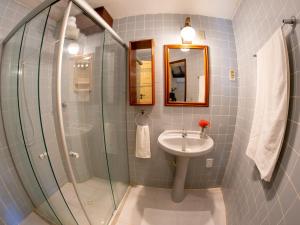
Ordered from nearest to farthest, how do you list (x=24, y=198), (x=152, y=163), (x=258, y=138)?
(x=258, y=138), (x=24, y=198), (x=152, y=163)

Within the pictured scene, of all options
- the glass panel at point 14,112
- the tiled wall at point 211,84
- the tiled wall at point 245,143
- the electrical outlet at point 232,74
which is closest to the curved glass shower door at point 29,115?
the glass panel at point 14,112

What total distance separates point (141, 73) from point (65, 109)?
34.4 inches

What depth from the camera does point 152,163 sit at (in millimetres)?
1489

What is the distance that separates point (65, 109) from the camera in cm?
77

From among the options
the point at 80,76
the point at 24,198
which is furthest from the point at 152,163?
the point at 24,198

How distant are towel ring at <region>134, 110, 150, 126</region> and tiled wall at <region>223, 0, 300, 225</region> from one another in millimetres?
981

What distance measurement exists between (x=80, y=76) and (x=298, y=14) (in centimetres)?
138

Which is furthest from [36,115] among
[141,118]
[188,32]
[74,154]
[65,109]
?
[188,32]

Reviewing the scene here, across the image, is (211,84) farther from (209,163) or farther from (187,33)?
(209,163)

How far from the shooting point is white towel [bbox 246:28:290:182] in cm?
62

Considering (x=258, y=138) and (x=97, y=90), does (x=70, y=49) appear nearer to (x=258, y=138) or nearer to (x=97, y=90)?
(x=97, y=90)

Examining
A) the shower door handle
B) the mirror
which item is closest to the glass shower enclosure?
the shower door handle

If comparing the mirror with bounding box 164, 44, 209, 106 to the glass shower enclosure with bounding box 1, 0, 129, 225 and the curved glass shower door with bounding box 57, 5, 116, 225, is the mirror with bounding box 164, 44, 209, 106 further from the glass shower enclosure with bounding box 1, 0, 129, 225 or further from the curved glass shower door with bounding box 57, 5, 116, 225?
the curved glass shower door with bounding box 57, 5, 116, 225

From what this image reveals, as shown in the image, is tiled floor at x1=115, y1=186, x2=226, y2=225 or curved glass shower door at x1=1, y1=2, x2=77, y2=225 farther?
tiled floor at x1=115, y1=186, x2=226, y2=225
